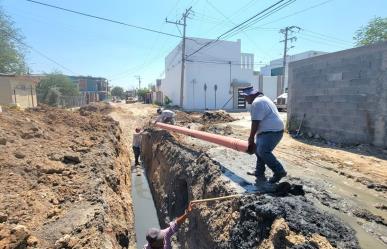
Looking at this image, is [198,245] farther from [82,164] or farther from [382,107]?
[382,107]

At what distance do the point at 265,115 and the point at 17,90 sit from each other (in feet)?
83.7

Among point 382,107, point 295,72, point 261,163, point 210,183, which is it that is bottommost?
point 210,183

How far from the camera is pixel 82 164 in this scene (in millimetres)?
7059

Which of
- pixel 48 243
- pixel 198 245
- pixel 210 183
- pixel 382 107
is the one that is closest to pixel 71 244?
pixel 48 243

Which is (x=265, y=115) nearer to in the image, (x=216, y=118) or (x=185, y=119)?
(x=216, y=118)

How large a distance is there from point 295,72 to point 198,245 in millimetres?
9749

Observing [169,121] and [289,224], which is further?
[169,121]

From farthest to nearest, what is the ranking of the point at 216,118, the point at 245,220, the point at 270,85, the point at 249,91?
the point at 270,85 < the point at 216,118 < the point at 249,91 < the point at 245,220

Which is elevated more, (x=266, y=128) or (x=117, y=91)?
(x=117, y=91)

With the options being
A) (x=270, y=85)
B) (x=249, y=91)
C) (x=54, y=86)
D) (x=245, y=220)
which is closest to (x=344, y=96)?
(x=249, y=91)

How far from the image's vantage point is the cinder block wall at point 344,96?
8812 mm

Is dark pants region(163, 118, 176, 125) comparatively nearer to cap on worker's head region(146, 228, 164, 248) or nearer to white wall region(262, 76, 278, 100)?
cap on worker's head region(146, 228, 164, 248)

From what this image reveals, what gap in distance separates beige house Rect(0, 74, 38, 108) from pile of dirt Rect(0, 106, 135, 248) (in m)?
16.4

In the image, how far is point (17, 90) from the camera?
24328mm
